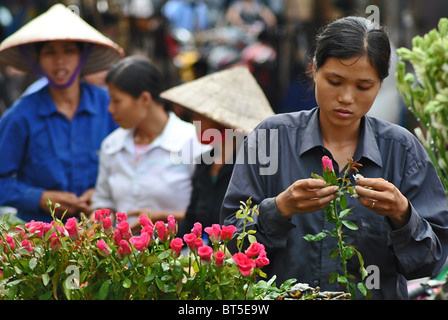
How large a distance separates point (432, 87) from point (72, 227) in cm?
100

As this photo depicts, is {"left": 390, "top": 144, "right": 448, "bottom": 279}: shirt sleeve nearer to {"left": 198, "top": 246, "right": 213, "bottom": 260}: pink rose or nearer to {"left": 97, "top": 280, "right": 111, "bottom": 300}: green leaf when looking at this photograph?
{"left": 198, "top": 246, "right": 213, "bottom": 260}: pink rose

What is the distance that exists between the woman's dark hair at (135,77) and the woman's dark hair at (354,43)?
1.72 metres

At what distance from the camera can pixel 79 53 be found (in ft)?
13.1

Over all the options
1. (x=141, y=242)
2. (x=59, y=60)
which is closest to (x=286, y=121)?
(x=141, y=242)

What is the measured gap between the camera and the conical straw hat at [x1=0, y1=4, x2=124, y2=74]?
12.5 ft

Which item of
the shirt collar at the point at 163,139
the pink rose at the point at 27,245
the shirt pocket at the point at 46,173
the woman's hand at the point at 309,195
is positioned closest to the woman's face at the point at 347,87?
the woman's hand at the point at 309,195

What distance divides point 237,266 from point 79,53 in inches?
103

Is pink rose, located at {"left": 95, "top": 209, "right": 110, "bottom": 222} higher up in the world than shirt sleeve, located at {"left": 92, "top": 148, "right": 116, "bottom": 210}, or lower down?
higher up

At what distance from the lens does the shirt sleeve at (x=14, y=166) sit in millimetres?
3633

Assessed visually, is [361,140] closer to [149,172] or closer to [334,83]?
[334,83]

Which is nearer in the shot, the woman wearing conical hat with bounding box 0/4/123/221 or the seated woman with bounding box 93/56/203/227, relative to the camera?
the seated woman with bounding box 93/56/203/227

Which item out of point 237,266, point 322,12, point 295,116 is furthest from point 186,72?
point 237,266

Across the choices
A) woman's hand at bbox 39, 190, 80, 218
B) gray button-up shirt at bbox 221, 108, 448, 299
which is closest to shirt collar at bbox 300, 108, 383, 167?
gray button-up shirt at bbox 221, 108, 448, 299

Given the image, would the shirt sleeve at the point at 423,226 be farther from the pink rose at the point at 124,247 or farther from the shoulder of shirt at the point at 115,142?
the shoulder of shirt at the point at 115,142
